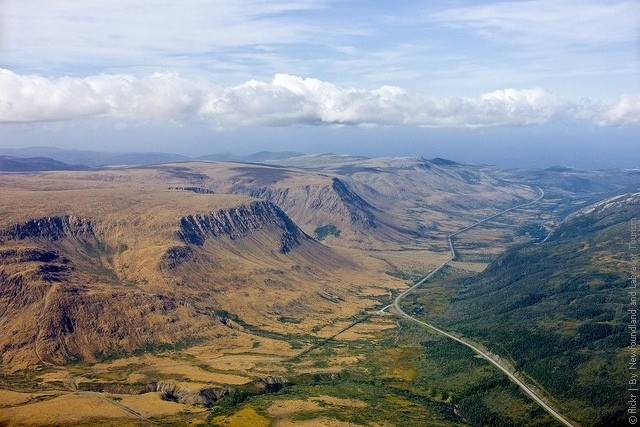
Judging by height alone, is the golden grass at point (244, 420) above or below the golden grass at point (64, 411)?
below

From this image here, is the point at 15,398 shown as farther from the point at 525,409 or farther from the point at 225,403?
the point at 525,409

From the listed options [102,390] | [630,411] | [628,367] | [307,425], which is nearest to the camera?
[630,411]

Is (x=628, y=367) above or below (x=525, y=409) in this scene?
above

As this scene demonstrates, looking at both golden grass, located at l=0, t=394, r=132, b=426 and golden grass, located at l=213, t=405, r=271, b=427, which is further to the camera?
golden grass, located at l=213, t=405, r=271, b=427

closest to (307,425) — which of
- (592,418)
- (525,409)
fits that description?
(525,409)

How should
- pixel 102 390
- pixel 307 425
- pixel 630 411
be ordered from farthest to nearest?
pixel 102 390, pixel 307 425, pixel 630 411

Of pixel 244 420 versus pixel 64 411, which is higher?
pixel 64 411

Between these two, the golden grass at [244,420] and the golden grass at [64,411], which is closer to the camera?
the golden grass at [64,411]

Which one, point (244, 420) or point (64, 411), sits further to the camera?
point (244, 420)

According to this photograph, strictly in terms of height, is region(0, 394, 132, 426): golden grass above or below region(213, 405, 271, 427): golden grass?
above

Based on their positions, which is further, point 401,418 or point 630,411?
point 401,418
